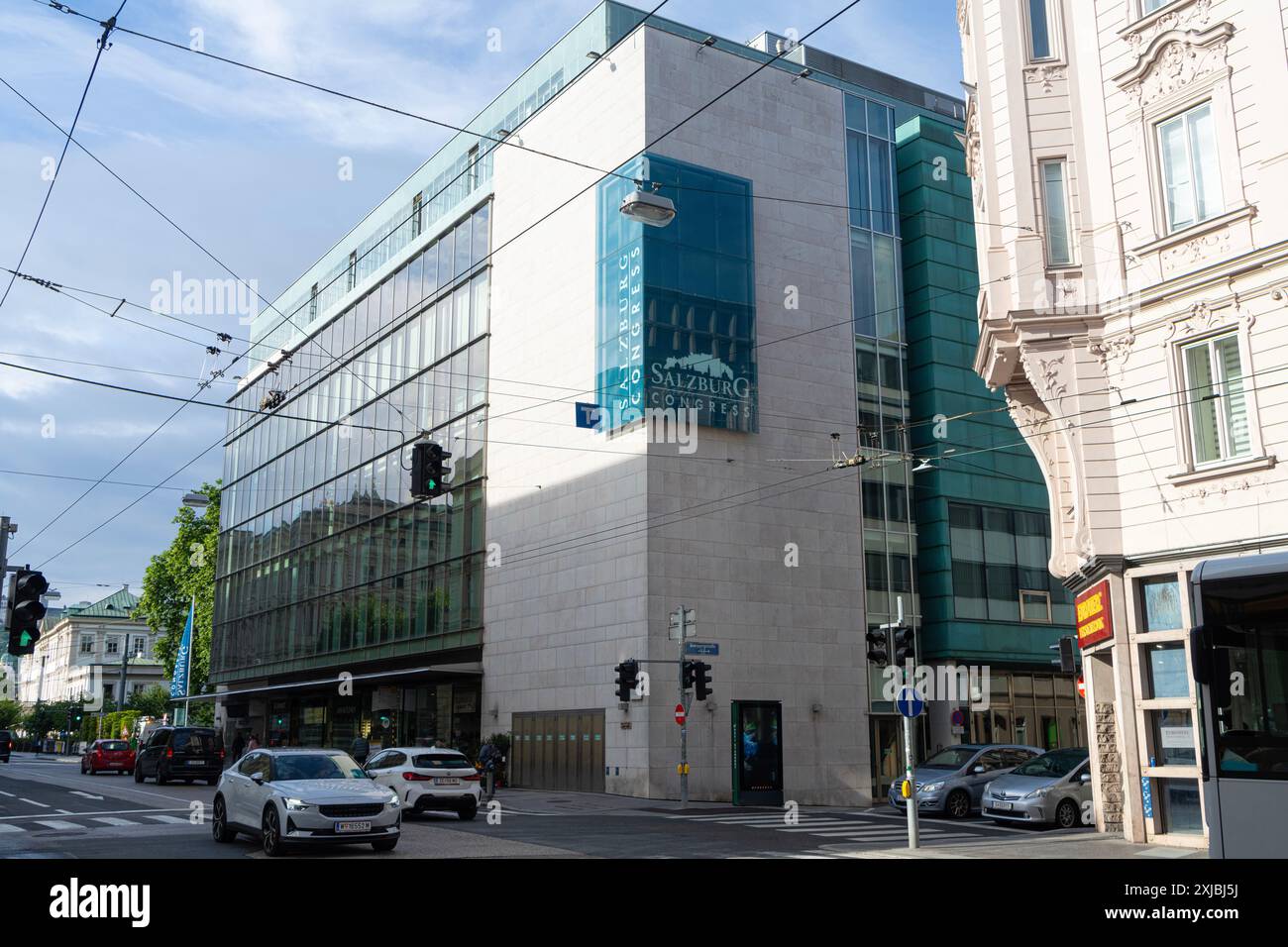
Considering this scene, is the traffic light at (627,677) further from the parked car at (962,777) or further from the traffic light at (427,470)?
the traffic light at (427,470)

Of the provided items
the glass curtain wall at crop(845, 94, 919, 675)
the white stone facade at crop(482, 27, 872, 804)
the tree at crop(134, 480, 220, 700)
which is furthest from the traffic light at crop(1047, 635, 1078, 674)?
the tree at crop(134, 480, 220, 700)

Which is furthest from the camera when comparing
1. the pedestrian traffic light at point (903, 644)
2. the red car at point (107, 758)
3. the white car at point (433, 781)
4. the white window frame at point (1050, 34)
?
the red car at point (107, 758)

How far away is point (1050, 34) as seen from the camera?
20828mm

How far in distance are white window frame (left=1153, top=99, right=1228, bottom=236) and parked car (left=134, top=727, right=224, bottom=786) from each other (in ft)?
96.4

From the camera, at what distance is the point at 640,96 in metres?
35.8

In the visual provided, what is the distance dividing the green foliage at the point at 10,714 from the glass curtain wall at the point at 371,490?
65194 millimetres

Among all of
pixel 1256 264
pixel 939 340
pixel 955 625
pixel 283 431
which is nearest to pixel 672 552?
pixel 955 625

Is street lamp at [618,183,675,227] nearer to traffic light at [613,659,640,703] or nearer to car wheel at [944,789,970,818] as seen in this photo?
traffic light at [613,659,640,703]

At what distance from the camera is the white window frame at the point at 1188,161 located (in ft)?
57.8

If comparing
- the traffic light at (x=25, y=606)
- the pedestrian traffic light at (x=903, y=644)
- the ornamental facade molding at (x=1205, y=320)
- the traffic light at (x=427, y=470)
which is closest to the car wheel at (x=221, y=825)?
the traffic light at (x=25, y=606)

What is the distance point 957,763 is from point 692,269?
1691 cm

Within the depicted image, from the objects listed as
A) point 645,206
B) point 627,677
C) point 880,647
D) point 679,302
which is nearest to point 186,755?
point 627,677

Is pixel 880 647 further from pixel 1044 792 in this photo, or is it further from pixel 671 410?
Answer: pixel 671 410
